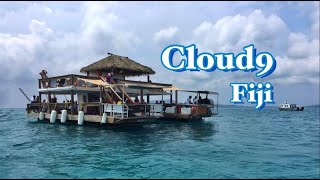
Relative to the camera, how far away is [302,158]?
10828mm

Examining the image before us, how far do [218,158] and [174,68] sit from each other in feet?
12.3

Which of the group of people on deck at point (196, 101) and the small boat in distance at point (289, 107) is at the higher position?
the group of people on deck at point (196, 101)

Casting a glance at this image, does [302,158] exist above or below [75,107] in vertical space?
below

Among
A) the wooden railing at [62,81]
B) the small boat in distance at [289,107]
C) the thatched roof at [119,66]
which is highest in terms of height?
the thatched roof at [119,66]

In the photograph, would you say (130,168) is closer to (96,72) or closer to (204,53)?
(204,53)

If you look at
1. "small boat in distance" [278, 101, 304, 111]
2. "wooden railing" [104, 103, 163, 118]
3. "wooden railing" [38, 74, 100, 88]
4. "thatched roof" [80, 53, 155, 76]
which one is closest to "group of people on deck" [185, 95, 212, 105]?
"thatched roof" [80, 53, 155, 76]

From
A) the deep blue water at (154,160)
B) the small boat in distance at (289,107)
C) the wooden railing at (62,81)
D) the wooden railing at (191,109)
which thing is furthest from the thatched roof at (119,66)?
the small boat in distance at (289,107)

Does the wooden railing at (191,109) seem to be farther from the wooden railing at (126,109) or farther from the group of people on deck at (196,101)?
the wooden railing at (126,109)

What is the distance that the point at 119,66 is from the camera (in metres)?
27.1

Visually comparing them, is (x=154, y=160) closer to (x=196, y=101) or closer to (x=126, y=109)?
(x=126, y=109)

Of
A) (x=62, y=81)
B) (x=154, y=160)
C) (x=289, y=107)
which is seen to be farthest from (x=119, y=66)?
(x=289, y=107)

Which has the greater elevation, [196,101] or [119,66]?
[119,66]

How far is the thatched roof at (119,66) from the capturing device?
2731cm

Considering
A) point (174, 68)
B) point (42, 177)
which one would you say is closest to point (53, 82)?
point (174, 68)
